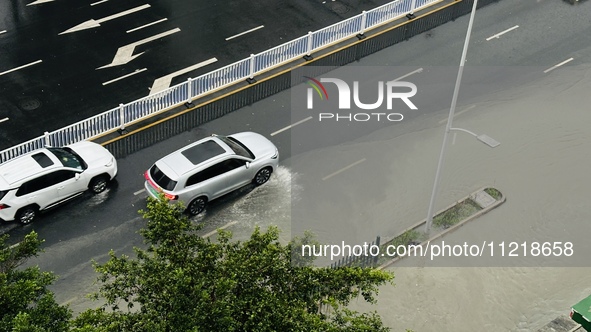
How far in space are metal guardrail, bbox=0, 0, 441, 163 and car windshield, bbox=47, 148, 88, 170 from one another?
89 centimetres

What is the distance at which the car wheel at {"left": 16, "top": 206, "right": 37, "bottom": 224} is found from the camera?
28734 mm

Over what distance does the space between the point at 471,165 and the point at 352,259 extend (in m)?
6.98

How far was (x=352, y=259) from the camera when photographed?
28.4 metres

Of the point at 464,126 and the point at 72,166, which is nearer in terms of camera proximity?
the point at 72,166

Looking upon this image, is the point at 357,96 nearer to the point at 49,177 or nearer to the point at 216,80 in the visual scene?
the point at 216,80

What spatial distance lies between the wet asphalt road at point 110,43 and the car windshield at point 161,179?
4.98m

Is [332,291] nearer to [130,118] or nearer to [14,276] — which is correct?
[14,276]

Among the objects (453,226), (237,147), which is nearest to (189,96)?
(237,147)

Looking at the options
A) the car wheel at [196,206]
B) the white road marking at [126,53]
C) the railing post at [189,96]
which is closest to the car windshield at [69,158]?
the car wheel at [196,206]

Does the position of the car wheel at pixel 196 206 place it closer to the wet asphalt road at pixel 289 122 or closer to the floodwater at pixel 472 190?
the wet asphalt road at pixel 289 122

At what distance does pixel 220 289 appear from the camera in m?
18.8

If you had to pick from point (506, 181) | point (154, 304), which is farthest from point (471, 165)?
point (154, 304)

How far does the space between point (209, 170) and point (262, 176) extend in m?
2.25

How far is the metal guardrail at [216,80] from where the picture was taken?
3120 cm
